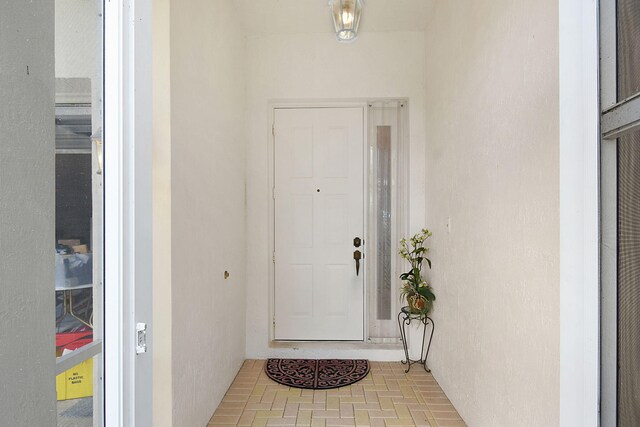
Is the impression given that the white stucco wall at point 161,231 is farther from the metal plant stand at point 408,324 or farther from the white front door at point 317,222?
the metal plant stand at point 408,324

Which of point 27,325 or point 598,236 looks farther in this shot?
point 598,236

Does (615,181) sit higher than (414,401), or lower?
higher

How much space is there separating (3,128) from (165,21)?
1.46 meters

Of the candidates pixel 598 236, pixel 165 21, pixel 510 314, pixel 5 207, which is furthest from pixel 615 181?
pixel 165 21

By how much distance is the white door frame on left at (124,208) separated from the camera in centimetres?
90

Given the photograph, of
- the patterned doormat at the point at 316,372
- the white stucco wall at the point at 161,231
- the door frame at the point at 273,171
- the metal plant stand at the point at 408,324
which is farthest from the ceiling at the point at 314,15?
the patterned doormat at the point at 316,372

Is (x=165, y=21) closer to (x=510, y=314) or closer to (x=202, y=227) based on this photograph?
(x=202, y=227)

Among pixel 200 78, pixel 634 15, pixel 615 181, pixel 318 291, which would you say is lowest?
pixel 318 291

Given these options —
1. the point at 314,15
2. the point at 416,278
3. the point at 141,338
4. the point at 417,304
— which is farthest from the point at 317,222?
the point at 141,338

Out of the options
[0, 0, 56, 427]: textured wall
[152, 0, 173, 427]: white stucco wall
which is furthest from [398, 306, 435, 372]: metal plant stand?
[0, 0, 56, 427]: textured wall

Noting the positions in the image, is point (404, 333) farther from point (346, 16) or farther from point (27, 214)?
point (27, 214)

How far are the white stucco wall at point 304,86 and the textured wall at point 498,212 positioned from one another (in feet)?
1.73

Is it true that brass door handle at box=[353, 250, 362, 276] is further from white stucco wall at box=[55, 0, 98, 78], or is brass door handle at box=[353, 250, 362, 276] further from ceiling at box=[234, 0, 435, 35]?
white stucco wall at box=[55, 0, 98, 78]

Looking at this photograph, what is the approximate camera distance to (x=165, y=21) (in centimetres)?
178
